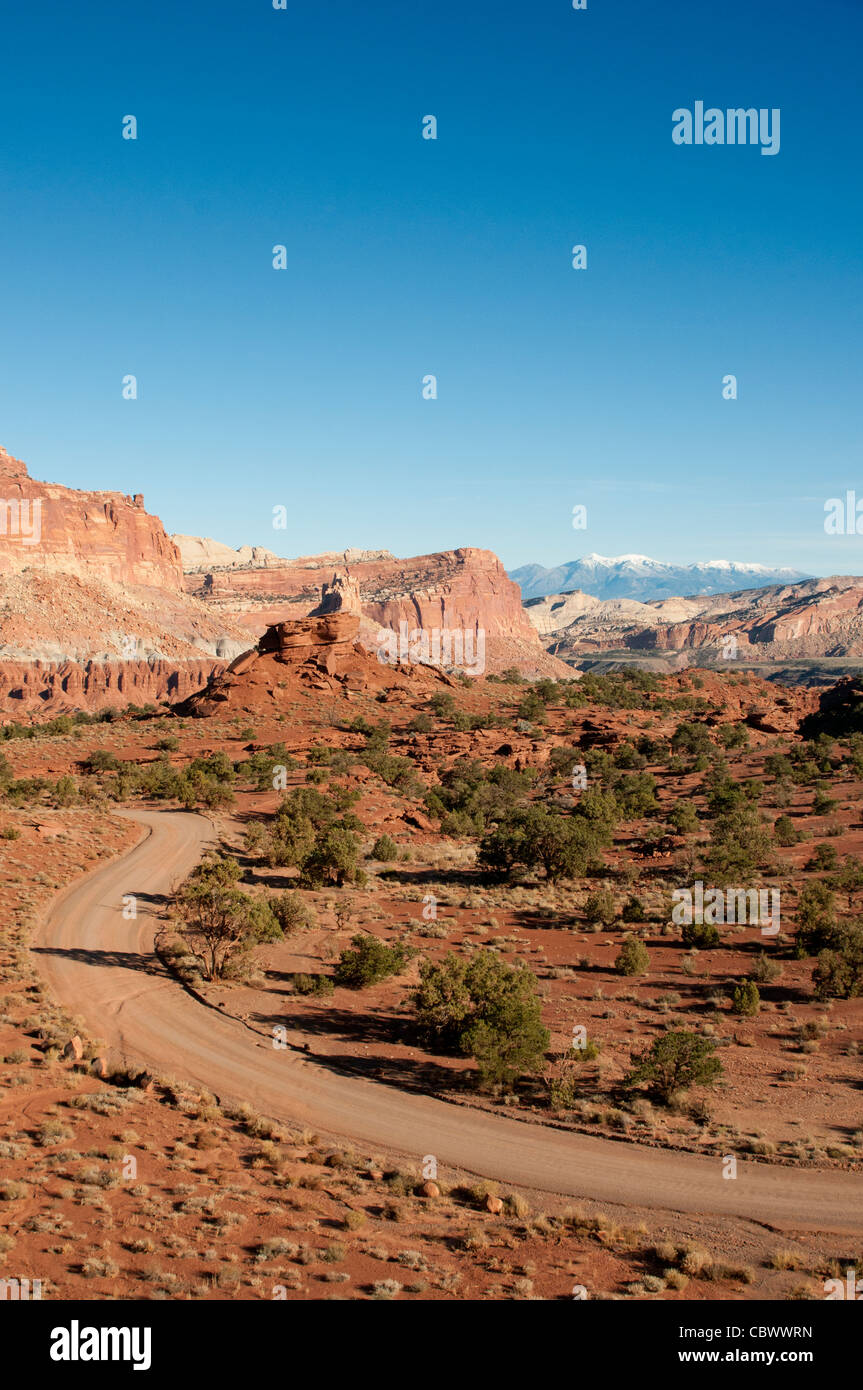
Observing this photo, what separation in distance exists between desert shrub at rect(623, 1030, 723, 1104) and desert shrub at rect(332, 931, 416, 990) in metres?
7.78

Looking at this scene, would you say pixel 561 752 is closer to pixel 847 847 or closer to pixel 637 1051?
pixel 847 847

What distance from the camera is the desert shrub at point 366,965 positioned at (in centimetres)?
2184

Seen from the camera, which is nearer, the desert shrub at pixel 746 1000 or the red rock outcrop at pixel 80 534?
the desert shrub at pixel 746 1000

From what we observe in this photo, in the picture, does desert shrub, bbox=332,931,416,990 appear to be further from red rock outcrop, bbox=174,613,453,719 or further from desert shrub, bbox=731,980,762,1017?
red rock outcrop, bbox=174,613,453,719

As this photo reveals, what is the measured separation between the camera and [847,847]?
33.8 metres

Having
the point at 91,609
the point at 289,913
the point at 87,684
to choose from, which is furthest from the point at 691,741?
the point at 91,609

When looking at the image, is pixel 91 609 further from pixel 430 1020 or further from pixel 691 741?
pixel 430 1020

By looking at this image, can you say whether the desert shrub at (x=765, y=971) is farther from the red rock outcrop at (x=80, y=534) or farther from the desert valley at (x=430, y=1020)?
the red rock outcrop at (x=80, y=534)

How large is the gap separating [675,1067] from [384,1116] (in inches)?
216

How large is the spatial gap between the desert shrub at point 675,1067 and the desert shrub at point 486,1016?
2.07 meters

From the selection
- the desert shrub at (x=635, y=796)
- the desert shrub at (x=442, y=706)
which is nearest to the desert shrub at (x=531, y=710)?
the desert shrub at (x=442, y=706)

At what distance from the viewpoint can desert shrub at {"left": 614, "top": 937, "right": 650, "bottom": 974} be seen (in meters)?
22.5

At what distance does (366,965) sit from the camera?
71.4 ft

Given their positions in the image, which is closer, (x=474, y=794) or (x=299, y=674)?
(x=474, y=794)
